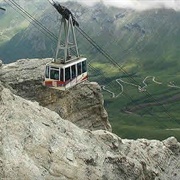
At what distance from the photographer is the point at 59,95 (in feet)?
191

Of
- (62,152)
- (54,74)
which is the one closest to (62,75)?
(54,74)

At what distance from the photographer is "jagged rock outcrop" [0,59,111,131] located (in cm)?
5678

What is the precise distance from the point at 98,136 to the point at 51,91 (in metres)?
16.7

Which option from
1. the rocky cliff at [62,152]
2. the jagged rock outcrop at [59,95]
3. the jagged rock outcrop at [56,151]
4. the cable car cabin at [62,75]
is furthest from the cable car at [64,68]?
the jagged rock outcrop at [56,151]

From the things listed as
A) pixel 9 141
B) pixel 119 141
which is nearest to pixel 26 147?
pixel 9 141

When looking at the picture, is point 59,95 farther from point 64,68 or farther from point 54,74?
point 64,68

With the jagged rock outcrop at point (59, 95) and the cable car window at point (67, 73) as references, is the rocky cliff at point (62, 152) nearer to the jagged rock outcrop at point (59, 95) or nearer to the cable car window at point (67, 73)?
the jagged rock outcrop at point (59, 95)

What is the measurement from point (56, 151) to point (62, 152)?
631 mm

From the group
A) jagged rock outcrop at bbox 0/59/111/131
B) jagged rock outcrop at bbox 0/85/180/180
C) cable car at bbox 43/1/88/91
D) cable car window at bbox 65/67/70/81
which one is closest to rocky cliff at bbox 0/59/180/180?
jagged rock outcrop at bbox 0/85/180/180

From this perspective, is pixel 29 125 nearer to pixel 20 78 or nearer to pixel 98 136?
pixel 98 136

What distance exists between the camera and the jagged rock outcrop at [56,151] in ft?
104

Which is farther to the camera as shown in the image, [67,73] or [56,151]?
[67,73]

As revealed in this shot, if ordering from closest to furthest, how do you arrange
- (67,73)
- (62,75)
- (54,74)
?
1. (62,75)
2. (54,74)
3. (67,73)

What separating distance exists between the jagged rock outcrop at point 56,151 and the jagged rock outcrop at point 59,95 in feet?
46.6
